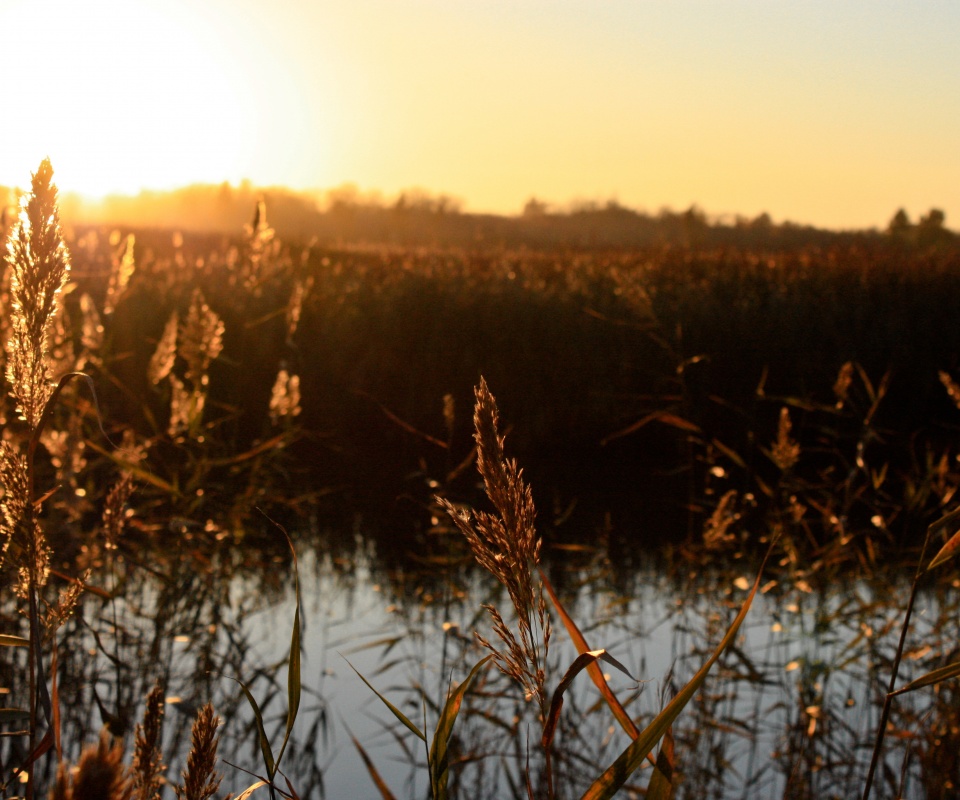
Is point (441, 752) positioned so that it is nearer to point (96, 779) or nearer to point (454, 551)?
point (96, 779)

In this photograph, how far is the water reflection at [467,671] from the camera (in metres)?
2.60

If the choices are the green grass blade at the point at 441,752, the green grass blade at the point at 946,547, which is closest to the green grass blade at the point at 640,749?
the green grass blade at the point at 441,752

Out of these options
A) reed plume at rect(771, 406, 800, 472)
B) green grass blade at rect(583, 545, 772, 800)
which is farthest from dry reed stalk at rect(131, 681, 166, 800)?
reed plume at rect(771, 406, 800, 472)

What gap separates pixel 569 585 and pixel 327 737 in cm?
166

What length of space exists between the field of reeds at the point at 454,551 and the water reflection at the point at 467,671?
1 centimetres

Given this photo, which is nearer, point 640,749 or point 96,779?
point 96,779

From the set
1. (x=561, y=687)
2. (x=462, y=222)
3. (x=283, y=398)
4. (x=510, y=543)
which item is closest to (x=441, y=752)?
(x=561, y=687)

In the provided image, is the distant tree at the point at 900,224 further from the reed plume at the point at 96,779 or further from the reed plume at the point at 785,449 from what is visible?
the reed plume at the point at 96,779

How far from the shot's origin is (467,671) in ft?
10.2

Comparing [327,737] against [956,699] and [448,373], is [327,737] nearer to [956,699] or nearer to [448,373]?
[956,699]

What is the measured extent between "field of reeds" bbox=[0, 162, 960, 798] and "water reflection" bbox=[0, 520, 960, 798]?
0.01 m

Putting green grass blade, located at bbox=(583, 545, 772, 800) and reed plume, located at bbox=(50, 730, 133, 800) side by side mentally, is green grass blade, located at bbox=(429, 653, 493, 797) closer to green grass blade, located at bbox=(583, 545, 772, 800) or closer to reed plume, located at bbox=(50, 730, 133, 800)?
green grass blade, located at bbox=(583, 545, 772, 800)

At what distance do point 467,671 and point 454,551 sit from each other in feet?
3.79

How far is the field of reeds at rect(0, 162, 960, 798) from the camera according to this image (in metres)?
1.05
